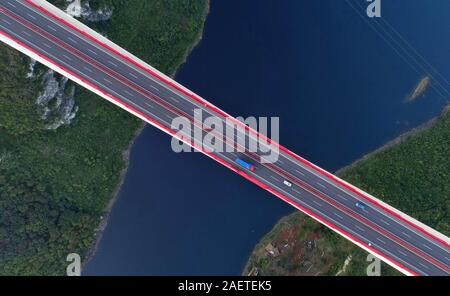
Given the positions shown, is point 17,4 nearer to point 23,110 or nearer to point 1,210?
point 23,110

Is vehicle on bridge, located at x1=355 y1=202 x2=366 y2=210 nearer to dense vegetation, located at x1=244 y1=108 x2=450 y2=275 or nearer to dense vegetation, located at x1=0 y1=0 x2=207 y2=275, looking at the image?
dense vegetation, located at x1=244 y1=108 x2=450 y2=275

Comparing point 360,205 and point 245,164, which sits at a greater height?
point 245,164

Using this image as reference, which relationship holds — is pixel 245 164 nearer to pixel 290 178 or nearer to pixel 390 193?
pixel 290 178

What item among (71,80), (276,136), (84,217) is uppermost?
(71,80)

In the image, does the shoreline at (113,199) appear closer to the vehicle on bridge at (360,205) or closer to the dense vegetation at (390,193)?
the dense vegetation at (390,193)

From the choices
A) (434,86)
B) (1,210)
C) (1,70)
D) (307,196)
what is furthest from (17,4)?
(434,86)

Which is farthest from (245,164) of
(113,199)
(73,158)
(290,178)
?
(73,158)
